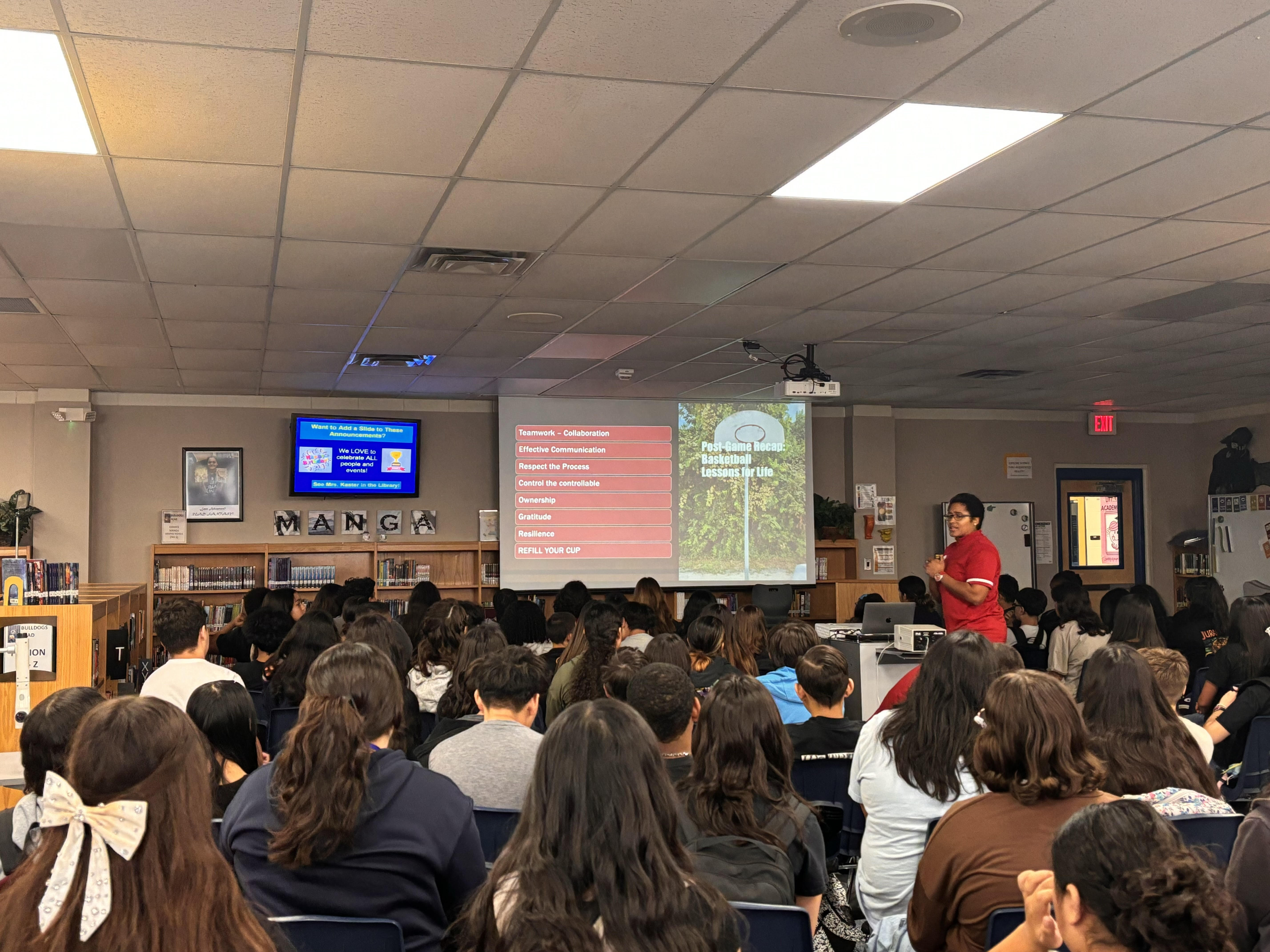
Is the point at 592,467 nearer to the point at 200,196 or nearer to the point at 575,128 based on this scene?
the point at 200,196

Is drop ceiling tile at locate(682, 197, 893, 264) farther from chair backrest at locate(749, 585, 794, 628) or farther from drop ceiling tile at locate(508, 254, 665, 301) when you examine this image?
chair backrest at locate(749, 585, 794, 628)

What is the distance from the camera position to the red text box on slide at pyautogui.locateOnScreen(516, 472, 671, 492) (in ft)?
33.0

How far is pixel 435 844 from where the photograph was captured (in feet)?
6.91

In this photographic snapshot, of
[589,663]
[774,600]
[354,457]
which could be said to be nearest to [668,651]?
[589,663]

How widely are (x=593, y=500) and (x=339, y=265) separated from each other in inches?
202

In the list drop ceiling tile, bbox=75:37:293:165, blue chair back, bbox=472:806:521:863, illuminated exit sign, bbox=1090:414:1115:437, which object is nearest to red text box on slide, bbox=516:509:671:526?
illuminated exit sign, bbox=1090:414:1115:437

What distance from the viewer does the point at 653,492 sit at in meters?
10.2

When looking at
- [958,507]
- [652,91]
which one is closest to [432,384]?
[958,507]

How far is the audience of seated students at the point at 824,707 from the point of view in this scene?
11.4ft

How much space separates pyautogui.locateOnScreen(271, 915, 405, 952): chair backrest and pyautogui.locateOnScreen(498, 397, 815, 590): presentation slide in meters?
8.11

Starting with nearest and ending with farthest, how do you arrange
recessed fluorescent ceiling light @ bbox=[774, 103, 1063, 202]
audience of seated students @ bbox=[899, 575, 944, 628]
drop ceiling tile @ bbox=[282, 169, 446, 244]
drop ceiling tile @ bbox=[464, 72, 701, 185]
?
1. drop ceiling tile @ bbox=[464, 72, 701, 185]
2. recessed fluorescent ceiling light @ bbox=[774, 103, 1063, 202]
3. drop ceiling tile @ bbox=[282, 169, 446, 244]
4. audience of seated students @ bbox=[899, 575, 944, 628]

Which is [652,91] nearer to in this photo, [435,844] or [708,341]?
[435,844]

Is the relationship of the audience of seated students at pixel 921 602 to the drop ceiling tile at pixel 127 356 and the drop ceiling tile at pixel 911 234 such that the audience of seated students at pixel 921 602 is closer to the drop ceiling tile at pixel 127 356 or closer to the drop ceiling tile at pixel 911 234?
the drop ceiling tile at pixel 911 234

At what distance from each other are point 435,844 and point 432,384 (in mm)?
7616
